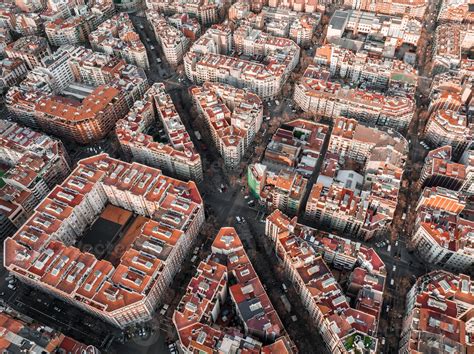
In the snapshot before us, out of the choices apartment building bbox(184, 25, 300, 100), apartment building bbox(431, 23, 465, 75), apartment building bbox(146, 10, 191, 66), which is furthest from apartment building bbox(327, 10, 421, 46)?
apartment building bbox(146, 10, 191, 66)

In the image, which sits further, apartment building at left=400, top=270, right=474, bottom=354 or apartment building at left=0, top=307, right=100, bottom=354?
apartment building at left=0, top=307, right=100, bottom=354

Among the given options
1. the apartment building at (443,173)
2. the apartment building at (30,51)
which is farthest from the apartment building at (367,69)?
the apartment building at (30,51)

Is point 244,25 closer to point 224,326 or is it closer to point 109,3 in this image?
point 109,3

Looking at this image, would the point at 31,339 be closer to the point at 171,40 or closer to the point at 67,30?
the point at 171,40

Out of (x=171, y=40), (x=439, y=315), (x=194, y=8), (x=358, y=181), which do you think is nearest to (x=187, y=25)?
(x=194, y=8)

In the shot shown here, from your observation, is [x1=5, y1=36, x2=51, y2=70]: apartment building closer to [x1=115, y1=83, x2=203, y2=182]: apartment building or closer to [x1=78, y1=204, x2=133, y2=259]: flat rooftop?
[x1=115, y1=83, x2=203, y2=182]: apartment building

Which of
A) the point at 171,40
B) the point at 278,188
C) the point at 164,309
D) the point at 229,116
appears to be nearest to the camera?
the point at 164,309
